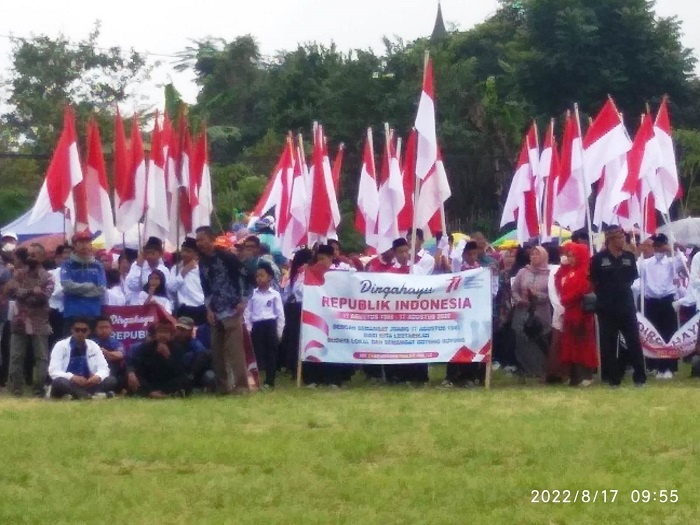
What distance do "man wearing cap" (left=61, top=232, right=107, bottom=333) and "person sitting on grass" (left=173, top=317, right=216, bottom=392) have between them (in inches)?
36.8

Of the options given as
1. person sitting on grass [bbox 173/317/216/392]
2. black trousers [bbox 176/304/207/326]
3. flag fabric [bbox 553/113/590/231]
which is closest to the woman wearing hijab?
flag fabric [bbox 553/113/590/231]

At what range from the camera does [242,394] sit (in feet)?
50.4

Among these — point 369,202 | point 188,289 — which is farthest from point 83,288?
point 369,202

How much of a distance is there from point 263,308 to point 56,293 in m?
2.40

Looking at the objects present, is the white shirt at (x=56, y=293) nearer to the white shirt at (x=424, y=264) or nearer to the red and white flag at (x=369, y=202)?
the white shirt at (x=424, y=264)

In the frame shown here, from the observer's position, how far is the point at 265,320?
16.8 metres

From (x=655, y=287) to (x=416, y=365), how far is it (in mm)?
3896

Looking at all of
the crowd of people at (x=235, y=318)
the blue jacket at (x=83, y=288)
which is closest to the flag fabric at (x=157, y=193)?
the crowd of people at (x=235, y=318)

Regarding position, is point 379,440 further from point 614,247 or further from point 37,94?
point 37,94

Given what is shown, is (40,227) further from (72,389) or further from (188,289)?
(72,389)

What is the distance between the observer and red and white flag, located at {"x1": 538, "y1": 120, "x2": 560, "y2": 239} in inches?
818

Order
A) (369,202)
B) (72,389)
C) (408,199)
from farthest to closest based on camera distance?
(408,199) → (369,202) → (72,389)

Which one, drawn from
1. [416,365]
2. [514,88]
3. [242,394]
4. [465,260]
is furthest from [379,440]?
[514,88]

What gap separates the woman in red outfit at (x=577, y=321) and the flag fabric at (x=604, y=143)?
2769 mm
